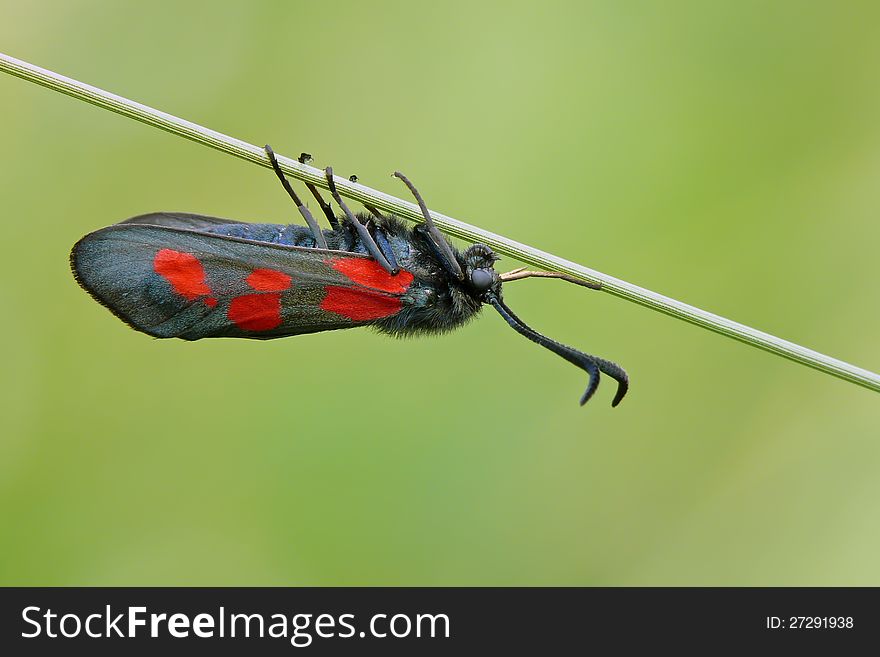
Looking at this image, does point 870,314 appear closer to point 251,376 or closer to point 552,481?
point 552,481

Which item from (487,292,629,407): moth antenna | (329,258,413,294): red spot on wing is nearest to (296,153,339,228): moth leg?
(329,258,413,294): red spot on wing

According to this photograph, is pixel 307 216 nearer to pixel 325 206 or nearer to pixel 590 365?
pixel 325 206

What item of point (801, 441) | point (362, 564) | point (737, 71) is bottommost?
point (362, 564)

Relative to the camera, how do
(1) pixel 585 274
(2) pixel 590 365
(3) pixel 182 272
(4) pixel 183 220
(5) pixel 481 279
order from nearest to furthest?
(1) pixel 585 274
(3) pixel 182 272
(2) pixel 590 365
(5) pixel 481 279
(4) pixel 183 220

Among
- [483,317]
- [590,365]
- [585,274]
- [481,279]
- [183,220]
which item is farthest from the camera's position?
[483,317]

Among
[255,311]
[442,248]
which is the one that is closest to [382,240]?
[442,248]
